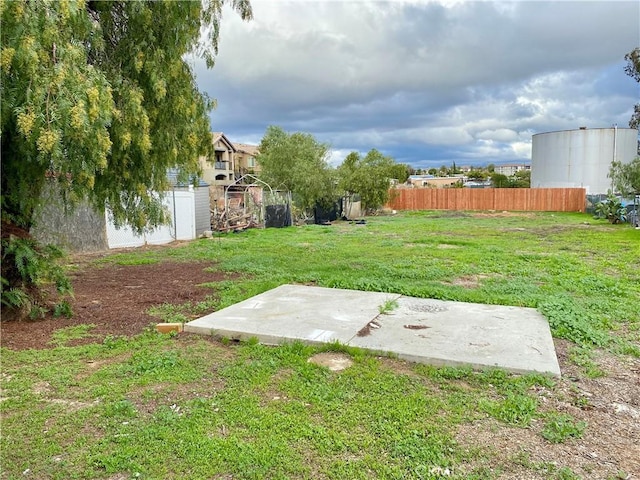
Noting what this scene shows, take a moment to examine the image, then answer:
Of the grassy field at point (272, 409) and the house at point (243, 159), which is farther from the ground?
the house at point (243, 159)

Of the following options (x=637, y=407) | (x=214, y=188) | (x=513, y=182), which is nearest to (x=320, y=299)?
(x=637, y=407)

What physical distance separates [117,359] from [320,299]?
8.80ft

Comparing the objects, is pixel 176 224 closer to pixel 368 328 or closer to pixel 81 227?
pixel 81 227

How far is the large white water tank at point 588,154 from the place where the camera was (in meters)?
31.8

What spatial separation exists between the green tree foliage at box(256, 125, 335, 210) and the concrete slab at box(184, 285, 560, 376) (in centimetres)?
1559

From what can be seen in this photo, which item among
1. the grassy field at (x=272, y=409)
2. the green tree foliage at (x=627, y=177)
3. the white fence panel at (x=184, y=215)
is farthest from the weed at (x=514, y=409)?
the green tree foliage at (x=627, y=177)

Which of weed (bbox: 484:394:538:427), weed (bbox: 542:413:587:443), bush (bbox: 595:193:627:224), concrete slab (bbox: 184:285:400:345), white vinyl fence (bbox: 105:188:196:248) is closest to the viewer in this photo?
weed (bbox: 542:413:587:443)

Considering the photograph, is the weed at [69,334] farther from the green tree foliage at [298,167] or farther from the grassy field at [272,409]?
the green tree foliage at [298,167]

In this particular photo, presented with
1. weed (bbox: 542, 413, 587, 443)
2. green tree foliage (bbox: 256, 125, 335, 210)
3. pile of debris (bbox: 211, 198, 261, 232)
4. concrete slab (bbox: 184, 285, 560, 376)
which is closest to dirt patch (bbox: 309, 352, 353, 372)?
concrete slab (bbox: 184, 285, 560, 376)

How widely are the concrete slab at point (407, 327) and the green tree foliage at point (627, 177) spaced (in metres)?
16.8

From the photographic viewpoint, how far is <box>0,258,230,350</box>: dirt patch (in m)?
4.84

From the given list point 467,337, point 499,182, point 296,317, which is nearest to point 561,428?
point 467,337

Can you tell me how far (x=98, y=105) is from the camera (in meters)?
3.90

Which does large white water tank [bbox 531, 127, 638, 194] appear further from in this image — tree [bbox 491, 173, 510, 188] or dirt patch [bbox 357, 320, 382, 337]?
dirt patch [bbox 357, 320, 382, 337]
